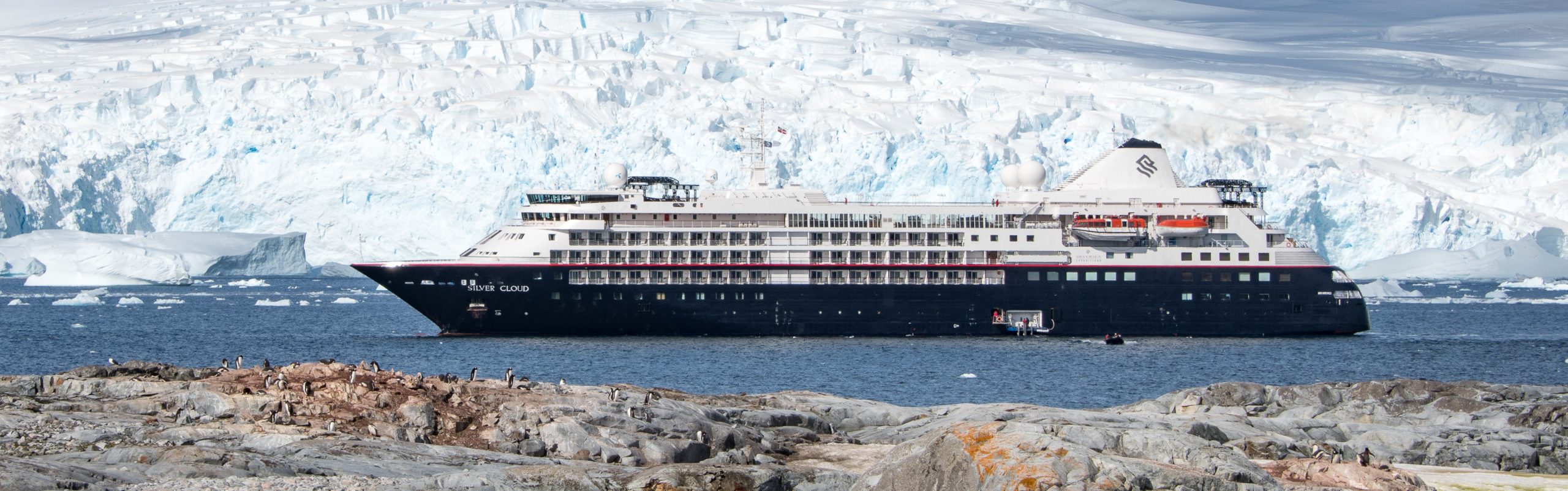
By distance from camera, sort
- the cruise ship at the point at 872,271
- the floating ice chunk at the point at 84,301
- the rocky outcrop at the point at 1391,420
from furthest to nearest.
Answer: the floating ice chunk at the point at 84,301, the cruise ship at the point at 872,271, the rocky outcrop at the point at 1391,420

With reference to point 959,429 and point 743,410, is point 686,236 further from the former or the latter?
point 959,429

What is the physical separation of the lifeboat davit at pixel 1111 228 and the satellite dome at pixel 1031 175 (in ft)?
9.45

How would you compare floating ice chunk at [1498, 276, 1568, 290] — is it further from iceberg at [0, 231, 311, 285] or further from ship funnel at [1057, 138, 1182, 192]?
iceberg at [0, 231, 311, 285]

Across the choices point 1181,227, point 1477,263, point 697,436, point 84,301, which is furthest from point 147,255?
point 1477,263

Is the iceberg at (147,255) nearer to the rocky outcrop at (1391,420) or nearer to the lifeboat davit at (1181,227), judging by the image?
the lifeboat davit at (1181,227)

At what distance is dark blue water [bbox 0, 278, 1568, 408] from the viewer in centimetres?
3434

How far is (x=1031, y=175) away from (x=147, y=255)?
1875 inches

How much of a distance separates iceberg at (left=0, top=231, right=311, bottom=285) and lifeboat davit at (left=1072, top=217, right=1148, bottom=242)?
46.4 m

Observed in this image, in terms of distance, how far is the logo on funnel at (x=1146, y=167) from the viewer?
50250 millimetres

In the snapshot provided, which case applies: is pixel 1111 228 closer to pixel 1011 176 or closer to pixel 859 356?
pixel 1011 176

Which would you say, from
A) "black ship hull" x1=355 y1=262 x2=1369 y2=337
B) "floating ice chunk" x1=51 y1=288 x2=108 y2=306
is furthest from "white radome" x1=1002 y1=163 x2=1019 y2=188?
"floating ice chunk" x1=51 y1=288 x2=108 y2=306

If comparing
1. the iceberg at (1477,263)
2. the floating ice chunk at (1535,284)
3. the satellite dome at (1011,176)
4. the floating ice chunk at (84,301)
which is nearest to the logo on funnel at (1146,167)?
the satellite dome at (1011,176)

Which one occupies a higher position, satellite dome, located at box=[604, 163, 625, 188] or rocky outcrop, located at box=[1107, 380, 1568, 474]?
satellite dome, located at box=[604, 163, 625, 188]

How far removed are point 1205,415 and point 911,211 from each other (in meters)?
24.2
